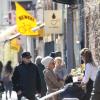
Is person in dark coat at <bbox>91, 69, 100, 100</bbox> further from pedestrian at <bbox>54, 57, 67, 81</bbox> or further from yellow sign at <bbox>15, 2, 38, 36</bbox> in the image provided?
yellow sign at <bbox>15, 2, 38, 36</bbox>

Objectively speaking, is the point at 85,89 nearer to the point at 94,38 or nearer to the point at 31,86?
the point at 31,86

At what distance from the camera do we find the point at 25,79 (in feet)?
57.4

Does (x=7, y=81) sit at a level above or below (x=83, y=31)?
below

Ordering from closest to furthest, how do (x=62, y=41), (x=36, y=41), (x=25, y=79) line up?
(x=25, y=79) < (x=62, y=41) < (x=36, y=41)

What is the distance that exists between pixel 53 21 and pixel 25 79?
13.5 m

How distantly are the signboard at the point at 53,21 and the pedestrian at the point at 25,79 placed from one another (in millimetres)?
13330

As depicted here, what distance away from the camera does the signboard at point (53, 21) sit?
30953 mm

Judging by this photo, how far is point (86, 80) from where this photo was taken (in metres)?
15.9

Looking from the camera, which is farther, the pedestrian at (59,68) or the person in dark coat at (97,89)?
the pedestrian at (59,68)

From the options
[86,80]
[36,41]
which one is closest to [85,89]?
[86,80]

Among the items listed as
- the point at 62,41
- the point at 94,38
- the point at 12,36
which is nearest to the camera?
the point at 94,38

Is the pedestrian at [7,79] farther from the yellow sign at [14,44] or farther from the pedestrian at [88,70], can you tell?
the yellow sign at [14,44]

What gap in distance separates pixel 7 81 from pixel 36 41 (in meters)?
19.3

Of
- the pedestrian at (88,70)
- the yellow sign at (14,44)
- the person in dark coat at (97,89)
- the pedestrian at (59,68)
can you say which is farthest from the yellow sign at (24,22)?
the person in dark coat at (97,89)
